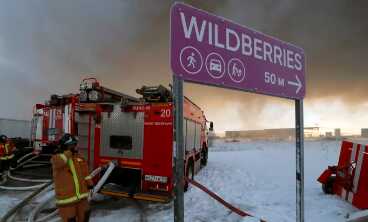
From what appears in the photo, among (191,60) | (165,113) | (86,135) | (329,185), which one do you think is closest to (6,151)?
(86,135)

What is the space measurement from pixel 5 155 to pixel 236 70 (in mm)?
10344

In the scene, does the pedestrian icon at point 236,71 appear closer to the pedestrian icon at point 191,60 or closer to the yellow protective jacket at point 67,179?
the pedestrian icon at point 191,60

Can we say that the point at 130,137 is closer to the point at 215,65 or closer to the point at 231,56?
the point at 231,56

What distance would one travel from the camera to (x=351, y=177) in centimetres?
760

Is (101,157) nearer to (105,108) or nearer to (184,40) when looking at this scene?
(105,108)

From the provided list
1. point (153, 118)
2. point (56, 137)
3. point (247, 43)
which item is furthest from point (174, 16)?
point (56, 137)

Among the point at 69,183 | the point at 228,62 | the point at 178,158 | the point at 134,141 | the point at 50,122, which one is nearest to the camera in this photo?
the point at 178,158

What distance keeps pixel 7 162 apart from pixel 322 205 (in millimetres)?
9975

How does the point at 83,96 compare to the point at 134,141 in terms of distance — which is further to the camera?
the point at 83,96

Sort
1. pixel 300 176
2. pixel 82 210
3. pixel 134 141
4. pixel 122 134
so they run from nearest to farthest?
1. pixel 300 176
2. pixel 82 210
3. pixel 134 141
4. pixel 122 134

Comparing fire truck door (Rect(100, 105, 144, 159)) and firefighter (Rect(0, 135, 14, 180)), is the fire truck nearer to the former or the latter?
fire truck door (Rect(100, 105, 144, 159))

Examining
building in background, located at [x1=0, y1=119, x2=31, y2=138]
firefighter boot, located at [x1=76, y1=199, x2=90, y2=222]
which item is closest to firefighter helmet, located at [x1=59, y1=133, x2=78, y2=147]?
firefighter boot, located at [x1=76, y1=199, x2=90, y2=222]

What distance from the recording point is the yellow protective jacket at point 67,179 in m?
4.88

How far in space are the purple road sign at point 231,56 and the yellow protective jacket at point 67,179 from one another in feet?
8.69
